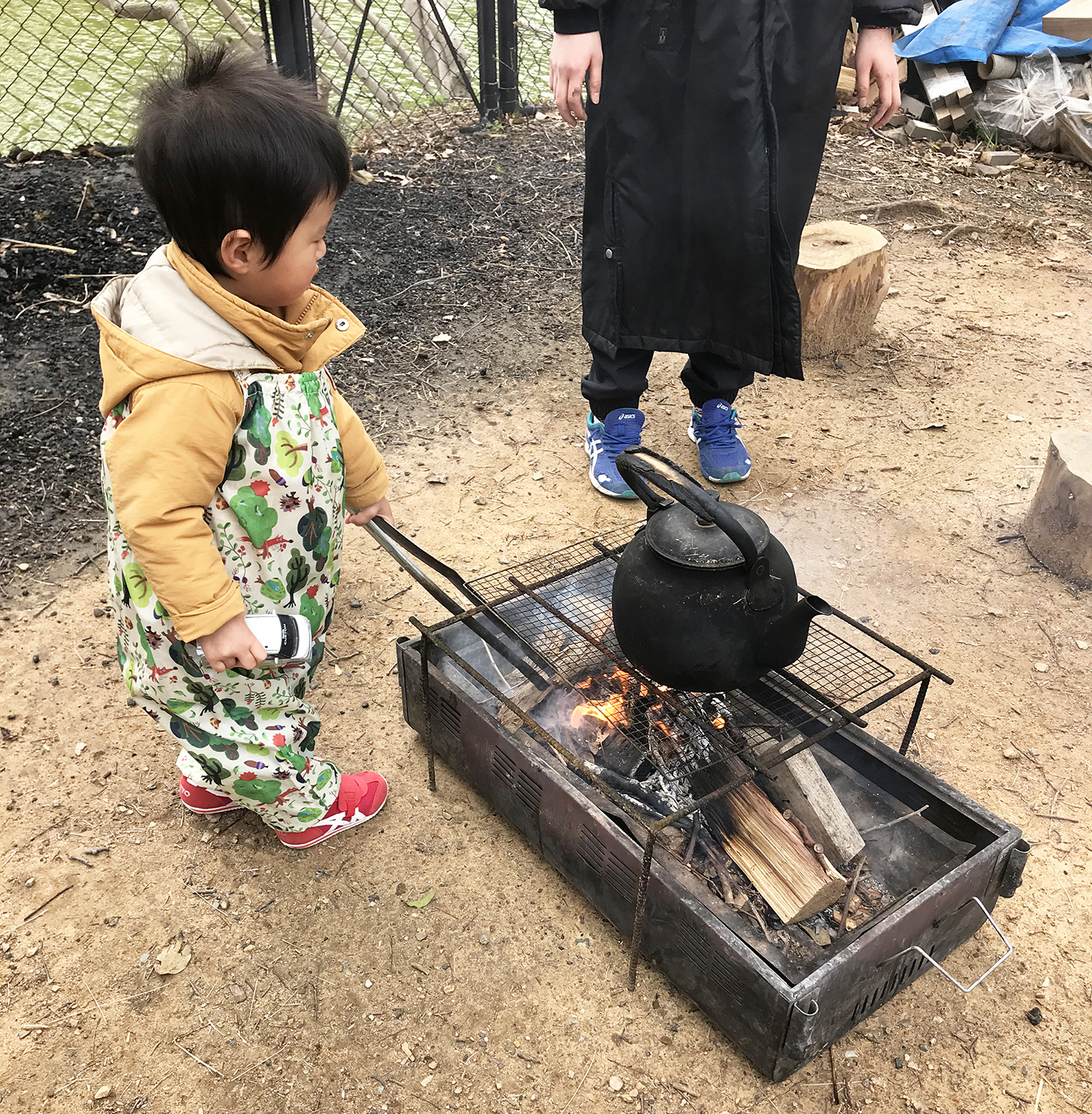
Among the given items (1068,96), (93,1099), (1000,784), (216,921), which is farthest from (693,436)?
(1068,96)

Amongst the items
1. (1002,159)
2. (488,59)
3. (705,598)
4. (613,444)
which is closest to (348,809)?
(705,598)

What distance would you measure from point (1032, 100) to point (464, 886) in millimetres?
7885

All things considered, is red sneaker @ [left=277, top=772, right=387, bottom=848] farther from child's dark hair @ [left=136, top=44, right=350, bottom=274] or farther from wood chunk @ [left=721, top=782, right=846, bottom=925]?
child's dark hair @ [left=136, top=44, right=350, bottom=274]

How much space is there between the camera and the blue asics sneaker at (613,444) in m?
3.98

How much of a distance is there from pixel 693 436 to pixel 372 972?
2.71 meters

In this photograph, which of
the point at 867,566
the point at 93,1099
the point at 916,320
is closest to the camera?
the point at 93,1099

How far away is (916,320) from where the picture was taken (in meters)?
5.50

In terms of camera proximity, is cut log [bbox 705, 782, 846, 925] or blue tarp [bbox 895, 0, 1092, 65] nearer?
cut log [bbox 705, 782, 846, 925]

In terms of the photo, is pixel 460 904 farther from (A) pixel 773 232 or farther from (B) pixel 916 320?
(B) pixel 916 320

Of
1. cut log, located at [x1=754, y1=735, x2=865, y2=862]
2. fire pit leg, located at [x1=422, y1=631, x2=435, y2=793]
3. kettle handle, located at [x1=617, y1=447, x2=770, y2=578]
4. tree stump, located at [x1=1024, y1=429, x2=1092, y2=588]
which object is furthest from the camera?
tree stump, located at [x1=1024, y1=429, x2=1092, y2=588]

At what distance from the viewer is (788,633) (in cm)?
215

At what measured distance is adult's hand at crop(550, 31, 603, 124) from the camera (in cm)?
315

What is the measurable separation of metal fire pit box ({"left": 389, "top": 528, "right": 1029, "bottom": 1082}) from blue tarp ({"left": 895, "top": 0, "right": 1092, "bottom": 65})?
6.80 metres

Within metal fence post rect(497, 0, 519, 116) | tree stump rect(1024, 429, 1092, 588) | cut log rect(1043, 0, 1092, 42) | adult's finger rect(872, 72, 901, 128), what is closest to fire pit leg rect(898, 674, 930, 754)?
tree stump rect(1024, 429, 1092, 588)
